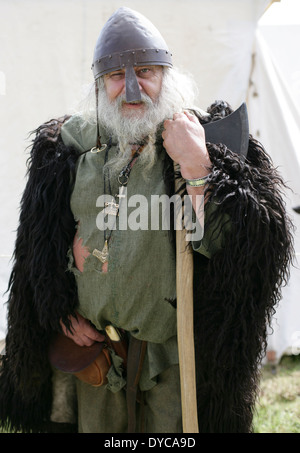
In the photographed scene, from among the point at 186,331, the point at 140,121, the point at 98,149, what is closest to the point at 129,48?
the point at 140,121

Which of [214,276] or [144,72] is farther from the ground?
[144,72]

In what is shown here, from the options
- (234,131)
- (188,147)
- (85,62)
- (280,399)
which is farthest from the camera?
(85,62)

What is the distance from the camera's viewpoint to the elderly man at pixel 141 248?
1830 millimetres

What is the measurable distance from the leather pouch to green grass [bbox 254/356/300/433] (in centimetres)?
86

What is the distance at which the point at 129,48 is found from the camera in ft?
6.19

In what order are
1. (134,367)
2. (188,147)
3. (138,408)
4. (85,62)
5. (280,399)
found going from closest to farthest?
1. (188,147)
2. (134,367)
3. (138,408)
4. (280,399)
5. (85,62)

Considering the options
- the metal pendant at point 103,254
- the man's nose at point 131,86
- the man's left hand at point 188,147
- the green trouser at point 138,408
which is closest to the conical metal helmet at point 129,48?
the man's nose at point 131,86

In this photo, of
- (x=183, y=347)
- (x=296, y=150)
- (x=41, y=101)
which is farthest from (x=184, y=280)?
(x=41, y=101)

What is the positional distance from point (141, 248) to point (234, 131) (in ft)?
1.80

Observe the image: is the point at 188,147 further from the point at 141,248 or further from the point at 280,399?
the point at 280,399

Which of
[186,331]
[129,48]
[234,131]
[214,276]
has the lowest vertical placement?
[186,331]

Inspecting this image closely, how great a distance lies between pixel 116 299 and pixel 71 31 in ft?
7.66

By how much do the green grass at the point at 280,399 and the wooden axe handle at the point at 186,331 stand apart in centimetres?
71
